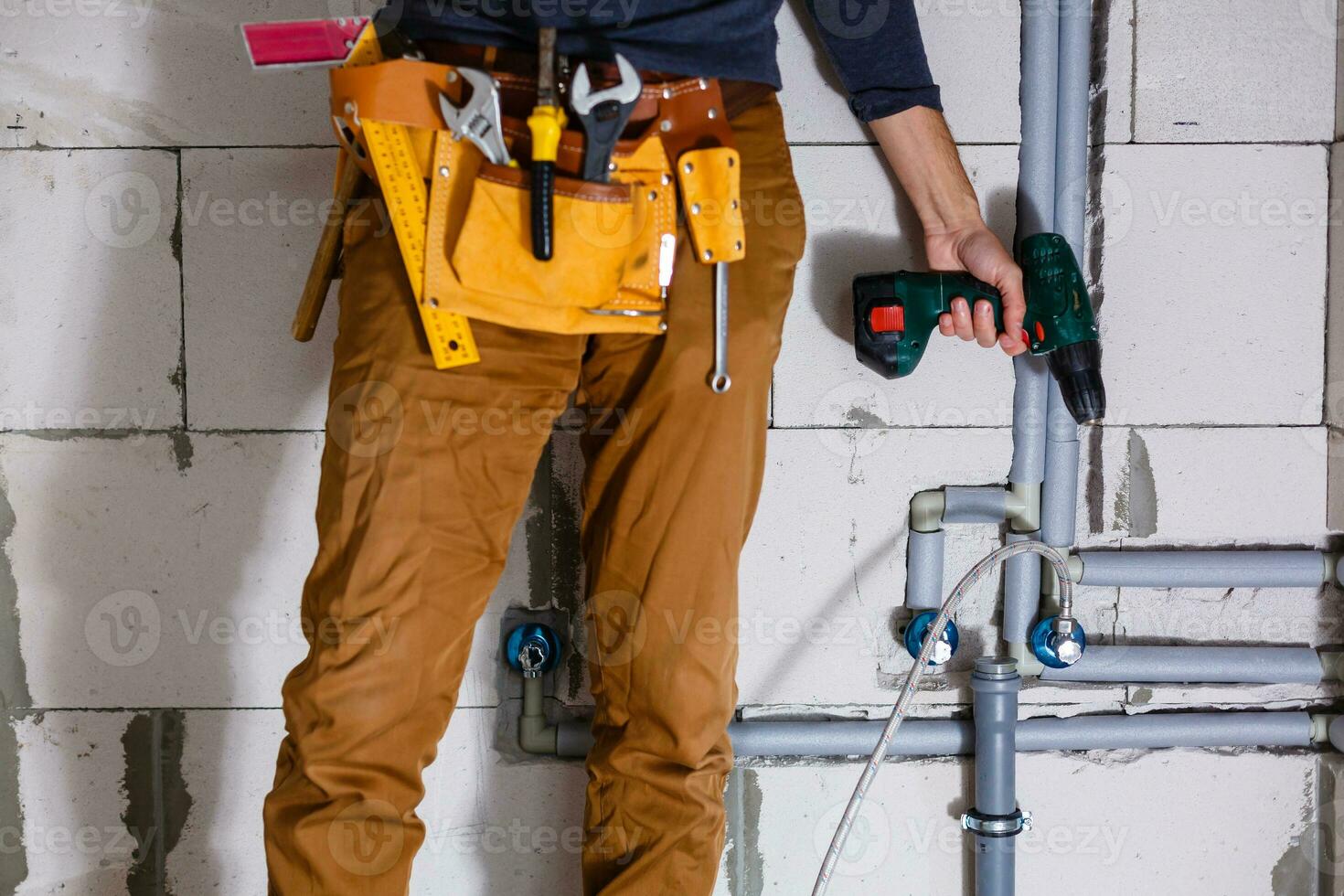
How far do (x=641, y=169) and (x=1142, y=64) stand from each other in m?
0.89

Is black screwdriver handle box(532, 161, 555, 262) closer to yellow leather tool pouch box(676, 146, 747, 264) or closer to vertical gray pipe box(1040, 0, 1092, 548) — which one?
yellow leather tool pouch box(676, 146, 747, 264)

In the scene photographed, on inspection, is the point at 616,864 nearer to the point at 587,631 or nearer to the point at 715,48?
the point at 587,631

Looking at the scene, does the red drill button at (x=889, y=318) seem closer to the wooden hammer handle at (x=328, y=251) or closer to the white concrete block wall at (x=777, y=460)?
the white concrete block wall at (x=777, y=460)

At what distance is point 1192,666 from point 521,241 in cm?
124

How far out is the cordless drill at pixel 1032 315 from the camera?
1312 mm

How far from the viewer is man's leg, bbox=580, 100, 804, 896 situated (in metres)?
1.10

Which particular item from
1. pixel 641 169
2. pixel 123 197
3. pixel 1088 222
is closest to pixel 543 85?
pixel 641 169

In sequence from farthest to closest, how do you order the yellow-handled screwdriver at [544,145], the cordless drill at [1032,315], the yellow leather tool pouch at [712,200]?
1. the cordless drill at [1032,315]
2. the yellow leather tool pouch at [712,200]
3. the yellow-handled screwdriver at [544,145]

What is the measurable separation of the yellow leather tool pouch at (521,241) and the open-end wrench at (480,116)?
2 centimetres

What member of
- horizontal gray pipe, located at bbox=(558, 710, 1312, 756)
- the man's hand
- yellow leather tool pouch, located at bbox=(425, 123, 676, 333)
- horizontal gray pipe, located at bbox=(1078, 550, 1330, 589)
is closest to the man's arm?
the man's hand

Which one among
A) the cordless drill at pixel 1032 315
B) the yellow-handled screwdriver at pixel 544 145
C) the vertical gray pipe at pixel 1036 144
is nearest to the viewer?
the yellow-handled screwdriver at pixel 544 145

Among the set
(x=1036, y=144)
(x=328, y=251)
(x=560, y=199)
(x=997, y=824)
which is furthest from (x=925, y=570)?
(x=328, y=251)

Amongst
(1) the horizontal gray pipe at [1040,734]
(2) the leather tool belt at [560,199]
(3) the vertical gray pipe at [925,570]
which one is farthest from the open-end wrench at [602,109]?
(1) the horizontal gray pipe at [1040,734]

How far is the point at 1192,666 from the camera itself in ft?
4.98
